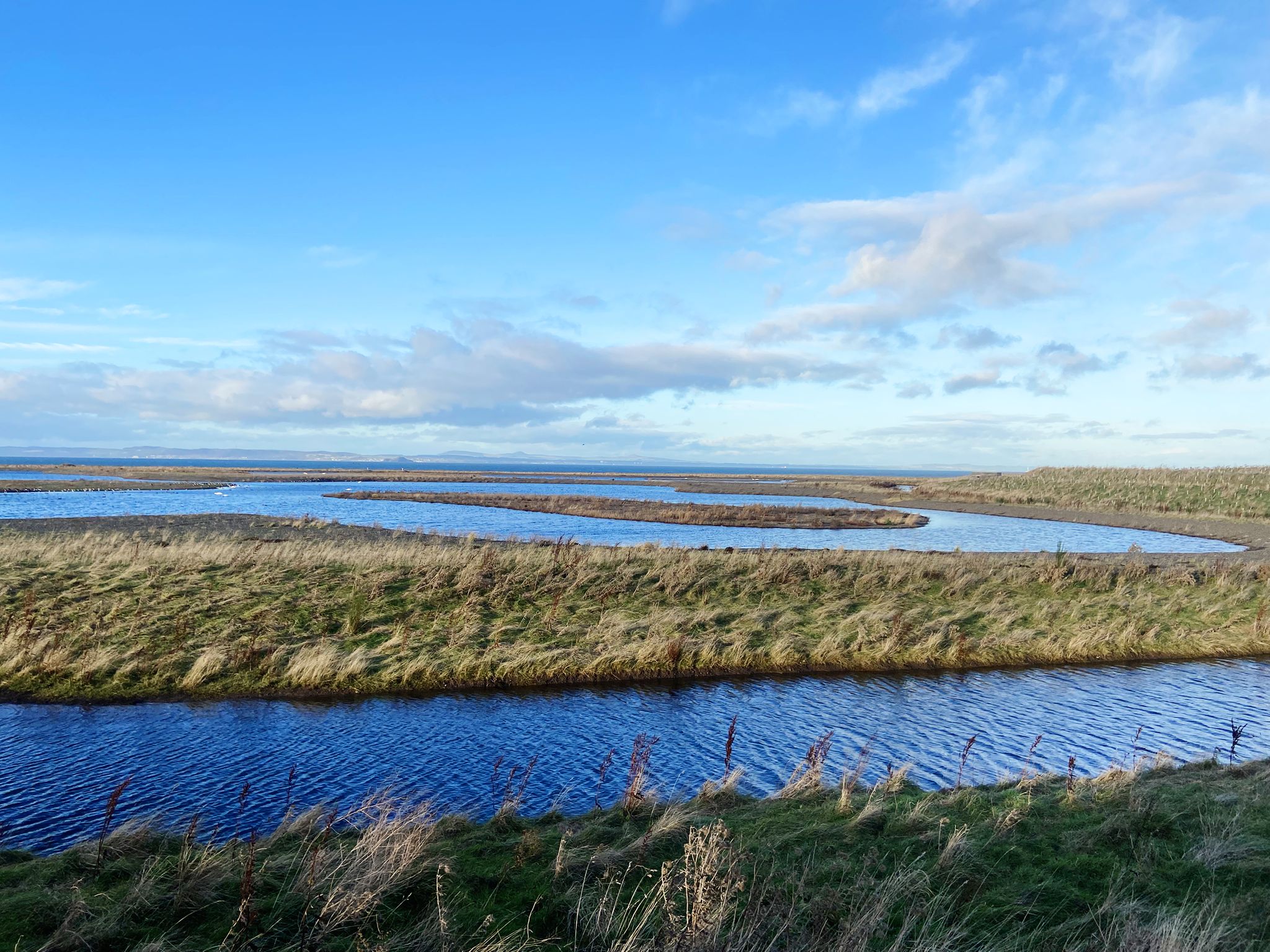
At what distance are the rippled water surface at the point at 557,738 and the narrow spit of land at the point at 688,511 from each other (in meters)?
42.3

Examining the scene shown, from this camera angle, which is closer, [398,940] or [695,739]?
[398,940]

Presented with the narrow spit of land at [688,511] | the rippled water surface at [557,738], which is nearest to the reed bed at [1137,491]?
the narrow spit of land at [688,511]

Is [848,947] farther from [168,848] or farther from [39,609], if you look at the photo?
[39,609]

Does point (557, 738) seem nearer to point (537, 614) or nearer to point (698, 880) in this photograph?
point (537, 614)

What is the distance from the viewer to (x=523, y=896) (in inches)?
313

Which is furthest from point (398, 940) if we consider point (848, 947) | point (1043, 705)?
point (1043, 705)

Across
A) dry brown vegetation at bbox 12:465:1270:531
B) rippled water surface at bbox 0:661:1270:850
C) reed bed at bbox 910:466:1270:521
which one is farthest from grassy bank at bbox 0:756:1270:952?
reed bed at bbox 910:466:1270:521

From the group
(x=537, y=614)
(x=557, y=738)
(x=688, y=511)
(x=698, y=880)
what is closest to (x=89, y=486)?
(x=688, y=511)

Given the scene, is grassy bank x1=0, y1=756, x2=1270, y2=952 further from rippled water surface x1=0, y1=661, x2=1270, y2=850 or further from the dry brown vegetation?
the dry brown vegetation

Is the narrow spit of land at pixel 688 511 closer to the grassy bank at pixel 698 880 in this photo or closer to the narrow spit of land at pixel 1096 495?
the narrow spit of land at pixel 1096 495

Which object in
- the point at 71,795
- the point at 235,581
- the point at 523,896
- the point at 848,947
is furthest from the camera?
the point at 235,581

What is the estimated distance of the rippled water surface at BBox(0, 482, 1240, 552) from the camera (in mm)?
51562

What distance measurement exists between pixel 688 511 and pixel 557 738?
5813cm

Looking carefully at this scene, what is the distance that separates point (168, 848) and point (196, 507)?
68.0m
